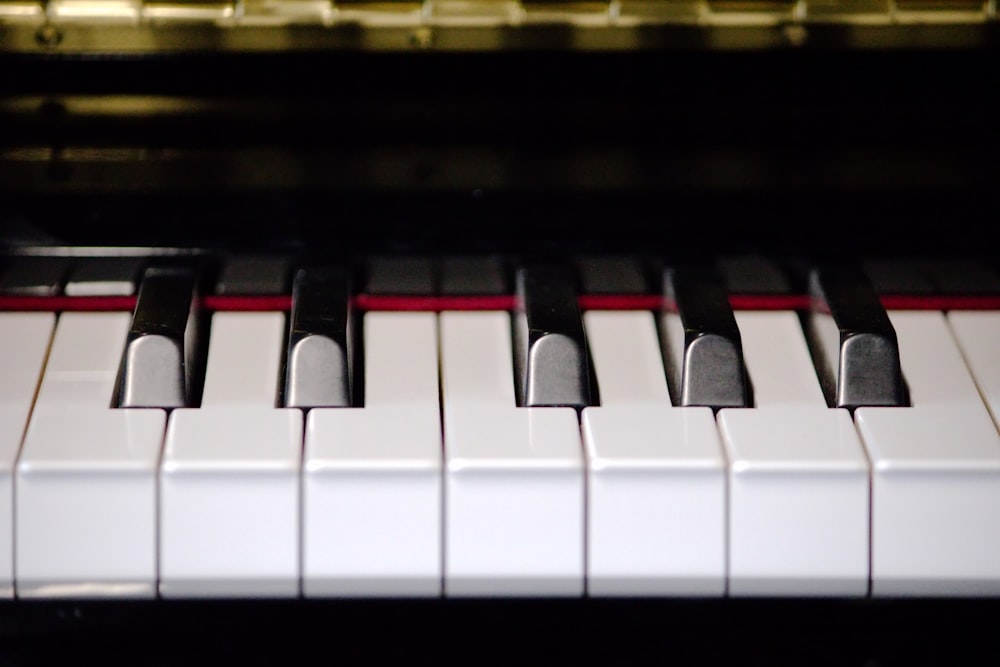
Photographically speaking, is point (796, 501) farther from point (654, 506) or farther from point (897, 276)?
point (897, 276)

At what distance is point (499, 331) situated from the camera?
78 centimetres

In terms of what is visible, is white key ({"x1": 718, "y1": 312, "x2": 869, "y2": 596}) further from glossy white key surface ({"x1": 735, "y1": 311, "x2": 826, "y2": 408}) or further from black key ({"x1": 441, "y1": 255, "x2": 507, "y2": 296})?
black key ({"x1": 441, "y1": 255, "x2": 507, "y2": 296})

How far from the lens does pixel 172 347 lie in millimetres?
704

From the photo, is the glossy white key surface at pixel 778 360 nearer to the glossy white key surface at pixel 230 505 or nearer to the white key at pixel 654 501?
the white key at pixel 654 501

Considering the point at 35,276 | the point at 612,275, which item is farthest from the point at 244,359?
the point at 612,275

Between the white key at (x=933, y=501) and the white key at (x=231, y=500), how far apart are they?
1.22 ft

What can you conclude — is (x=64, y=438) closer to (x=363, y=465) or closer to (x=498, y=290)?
(x=363, y=465)

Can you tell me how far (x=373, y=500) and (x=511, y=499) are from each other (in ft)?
0.28

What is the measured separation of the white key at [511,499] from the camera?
662mm

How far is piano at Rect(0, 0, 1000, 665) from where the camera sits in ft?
2.20

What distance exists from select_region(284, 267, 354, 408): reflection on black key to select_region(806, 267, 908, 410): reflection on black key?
0.33 metres

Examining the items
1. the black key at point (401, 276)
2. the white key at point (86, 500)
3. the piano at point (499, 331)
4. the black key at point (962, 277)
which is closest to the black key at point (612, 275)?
the piano at point (499, 331)

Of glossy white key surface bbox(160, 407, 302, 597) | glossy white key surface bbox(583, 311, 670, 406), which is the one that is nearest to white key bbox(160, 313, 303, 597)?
glossy white key surface bbox(160, 407, 302, 597)

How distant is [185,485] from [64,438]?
86mm
